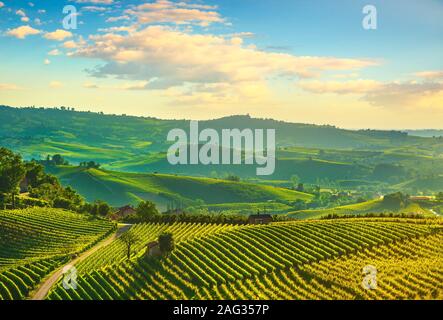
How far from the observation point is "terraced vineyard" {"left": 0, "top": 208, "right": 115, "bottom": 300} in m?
67.9

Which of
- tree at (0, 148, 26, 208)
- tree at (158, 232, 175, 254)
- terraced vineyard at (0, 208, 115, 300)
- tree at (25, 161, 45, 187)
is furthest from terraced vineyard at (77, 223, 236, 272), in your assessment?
tree at (25, 161, 45, 187)

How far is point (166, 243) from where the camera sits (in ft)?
226

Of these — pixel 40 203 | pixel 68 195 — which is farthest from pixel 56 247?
pixel 68 195

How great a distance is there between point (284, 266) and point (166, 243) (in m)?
15.3

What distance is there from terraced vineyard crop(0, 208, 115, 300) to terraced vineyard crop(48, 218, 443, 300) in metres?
6.53

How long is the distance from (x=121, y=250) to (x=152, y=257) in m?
11.8

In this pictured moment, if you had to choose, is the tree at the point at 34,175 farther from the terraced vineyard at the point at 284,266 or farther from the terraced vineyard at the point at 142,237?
the terraced vineyard at the point at 284,266

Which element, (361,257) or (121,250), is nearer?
(361,257)

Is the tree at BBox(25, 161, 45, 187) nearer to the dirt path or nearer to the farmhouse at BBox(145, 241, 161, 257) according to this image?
the dirt path

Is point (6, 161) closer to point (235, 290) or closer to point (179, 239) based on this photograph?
point (179, 239)

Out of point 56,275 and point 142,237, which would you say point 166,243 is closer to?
point 56,275

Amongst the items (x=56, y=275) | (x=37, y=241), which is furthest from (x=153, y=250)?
(x=37, y=241)
